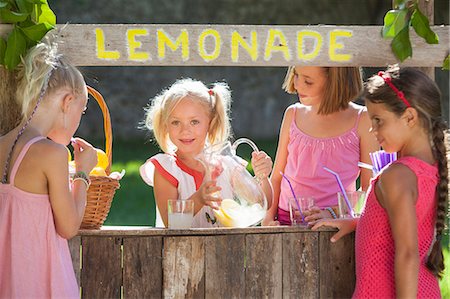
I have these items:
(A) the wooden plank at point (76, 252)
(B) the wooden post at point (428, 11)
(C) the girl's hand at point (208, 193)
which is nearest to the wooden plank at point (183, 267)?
(C) the girl's hand at point (208, 193)

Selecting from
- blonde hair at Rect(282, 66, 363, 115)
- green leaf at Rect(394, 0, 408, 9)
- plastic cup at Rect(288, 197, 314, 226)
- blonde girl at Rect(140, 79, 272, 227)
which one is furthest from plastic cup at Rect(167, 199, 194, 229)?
green leaf at Rect(394, 0, 408, 9)

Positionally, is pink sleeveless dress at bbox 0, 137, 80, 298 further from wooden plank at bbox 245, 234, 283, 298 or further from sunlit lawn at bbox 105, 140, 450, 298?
sunlit lawn at bbox 105, 140, 450, 298

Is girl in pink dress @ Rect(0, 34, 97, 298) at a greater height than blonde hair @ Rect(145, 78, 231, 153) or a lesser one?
lesser

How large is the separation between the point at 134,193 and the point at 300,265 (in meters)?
4.60

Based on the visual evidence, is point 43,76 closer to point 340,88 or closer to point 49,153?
point 49,153

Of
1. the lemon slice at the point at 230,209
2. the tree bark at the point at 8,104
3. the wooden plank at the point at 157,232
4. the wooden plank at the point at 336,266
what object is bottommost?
the wooden plank at the point at 336,266

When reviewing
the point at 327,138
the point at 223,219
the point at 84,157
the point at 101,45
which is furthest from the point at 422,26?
the point at 84,157

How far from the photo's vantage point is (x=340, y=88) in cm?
329

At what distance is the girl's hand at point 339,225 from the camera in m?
2.82

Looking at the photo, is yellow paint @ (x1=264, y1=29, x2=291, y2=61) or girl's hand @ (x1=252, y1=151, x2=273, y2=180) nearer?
yellow paint @ (x1=264, y1=29, x2=291, y2=61)

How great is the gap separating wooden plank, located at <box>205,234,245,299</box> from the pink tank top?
59cm

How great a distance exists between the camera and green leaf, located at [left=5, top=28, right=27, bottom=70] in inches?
102

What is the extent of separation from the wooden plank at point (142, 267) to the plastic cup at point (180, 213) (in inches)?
2.9

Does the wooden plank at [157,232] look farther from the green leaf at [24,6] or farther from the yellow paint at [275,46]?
the green leaf at [24,6]
